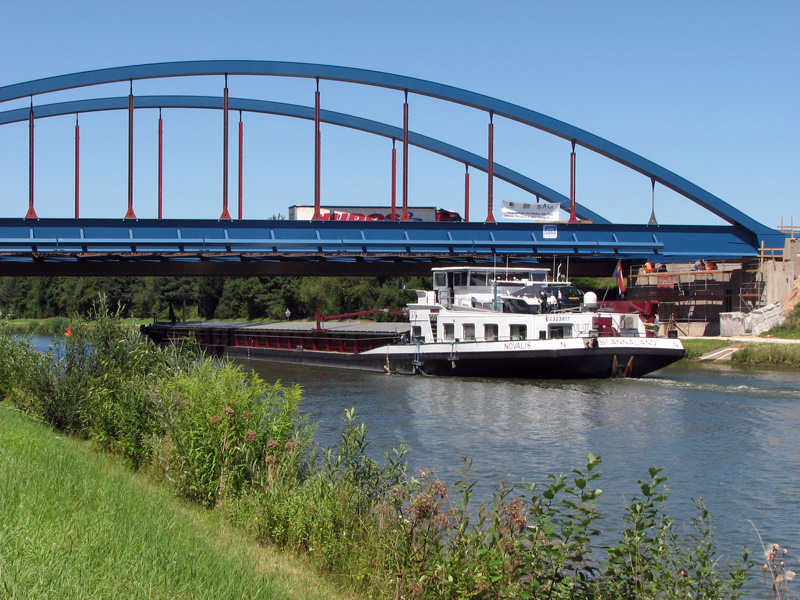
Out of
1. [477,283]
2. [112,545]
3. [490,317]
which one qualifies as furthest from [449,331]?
[112,545]

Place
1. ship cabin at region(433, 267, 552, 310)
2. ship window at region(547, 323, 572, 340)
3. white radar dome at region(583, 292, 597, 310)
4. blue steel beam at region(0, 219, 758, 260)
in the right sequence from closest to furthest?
ship window at region(547, 323, 572, 340), white radar dome at region(583, 292, 597, 310), ship cabin at region(433, 267, 552, 310), blue steel beam at region(0, 219, 758, 260)

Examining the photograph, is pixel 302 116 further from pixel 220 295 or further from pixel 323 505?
pixel 220 295

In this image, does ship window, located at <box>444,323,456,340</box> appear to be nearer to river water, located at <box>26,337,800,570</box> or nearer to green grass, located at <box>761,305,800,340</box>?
river water, located at <box>26,337,800,570</box>

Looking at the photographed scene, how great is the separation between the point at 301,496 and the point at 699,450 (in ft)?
34.5

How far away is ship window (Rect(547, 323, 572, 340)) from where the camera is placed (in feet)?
95.9

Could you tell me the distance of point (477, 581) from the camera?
6609 mm

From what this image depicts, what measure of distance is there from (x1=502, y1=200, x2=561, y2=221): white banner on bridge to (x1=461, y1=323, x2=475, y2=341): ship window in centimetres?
847

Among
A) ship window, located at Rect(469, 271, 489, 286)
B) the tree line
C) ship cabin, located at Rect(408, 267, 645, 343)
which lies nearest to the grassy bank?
ship cabin, located at Rect(408, 267, 645, 343)

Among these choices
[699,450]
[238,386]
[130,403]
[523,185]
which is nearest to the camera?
[238,386]

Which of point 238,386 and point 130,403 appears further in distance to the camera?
point 130,403

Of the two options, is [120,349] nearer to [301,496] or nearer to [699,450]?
[301,496]

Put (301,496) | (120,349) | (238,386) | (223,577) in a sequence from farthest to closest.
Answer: (120,349), (238,386), (301,496), (223,577)

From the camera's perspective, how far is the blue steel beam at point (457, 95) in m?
39.8

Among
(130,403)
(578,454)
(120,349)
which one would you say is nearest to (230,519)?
(130,403)
